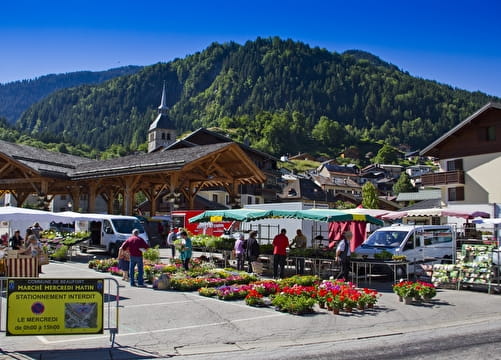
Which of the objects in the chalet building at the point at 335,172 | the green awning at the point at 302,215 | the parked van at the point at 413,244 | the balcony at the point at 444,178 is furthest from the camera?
the chalet building at the point at 335,172

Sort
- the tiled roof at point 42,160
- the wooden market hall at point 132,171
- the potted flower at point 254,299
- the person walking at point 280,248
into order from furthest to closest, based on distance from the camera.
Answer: the tiled roof at point 42,160
the wooden market hall at point 132,171
the person walking at point 280,248
the potted flower at point 254,299

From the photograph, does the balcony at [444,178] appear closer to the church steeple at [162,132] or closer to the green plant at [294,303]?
the green plant at [294,303]

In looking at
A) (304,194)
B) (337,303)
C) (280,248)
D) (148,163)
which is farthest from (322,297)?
(304,194)

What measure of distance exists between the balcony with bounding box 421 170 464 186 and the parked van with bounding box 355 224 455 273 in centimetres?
2584

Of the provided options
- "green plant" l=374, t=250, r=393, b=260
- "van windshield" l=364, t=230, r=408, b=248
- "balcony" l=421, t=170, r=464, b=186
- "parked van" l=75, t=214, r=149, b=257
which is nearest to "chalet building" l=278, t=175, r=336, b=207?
"balcony" l=421, t=170, r=464, b=186

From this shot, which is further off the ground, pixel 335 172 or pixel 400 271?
pixel 335 172

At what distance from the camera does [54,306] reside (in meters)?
8.60

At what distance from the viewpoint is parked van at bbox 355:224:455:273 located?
787 inches

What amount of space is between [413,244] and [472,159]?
28.7 meters

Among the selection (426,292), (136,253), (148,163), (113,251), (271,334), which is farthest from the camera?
(148,163)

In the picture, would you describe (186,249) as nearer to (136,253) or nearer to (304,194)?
(136,253)

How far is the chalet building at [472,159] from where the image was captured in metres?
43.9

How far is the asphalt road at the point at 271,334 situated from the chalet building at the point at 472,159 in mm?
32866

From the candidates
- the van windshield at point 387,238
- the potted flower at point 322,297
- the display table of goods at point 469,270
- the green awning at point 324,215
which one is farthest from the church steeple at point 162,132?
the potted flower at point 322,297
